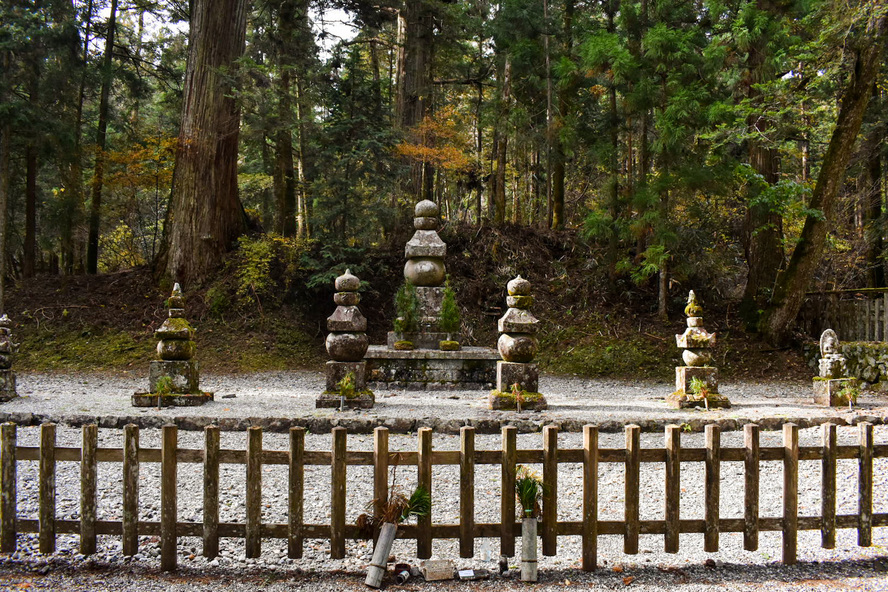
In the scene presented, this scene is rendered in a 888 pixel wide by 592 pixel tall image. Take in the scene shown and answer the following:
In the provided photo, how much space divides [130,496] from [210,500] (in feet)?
1.50

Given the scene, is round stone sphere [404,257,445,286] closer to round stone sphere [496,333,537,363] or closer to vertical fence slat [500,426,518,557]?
round stone sphere [496,333,537,363]

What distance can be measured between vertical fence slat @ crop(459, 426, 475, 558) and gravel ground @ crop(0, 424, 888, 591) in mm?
Result: 201

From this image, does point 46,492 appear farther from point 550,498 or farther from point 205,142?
point 205,142

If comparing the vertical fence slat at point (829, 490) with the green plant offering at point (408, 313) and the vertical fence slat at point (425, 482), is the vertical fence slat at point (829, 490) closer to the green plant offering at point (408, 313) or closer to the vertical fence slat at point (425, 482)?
the vertical fence slat at point (425, 482)

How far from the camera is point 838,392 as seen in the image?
824cm

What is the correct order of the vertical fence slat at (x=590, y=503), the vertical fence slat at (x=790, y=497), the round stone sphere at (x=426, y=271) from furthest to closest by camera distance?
the round stone sphere at (x=426, y=271) → the vertical fence slat at (x=790, y=497) → the vertical fence slat at (x=590, y=503)

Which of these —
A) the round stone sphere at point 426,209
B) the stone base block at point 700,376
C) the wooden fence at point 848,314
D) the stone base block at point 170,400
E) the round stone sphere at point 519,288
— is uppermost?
the round stone sphere at point 426,209

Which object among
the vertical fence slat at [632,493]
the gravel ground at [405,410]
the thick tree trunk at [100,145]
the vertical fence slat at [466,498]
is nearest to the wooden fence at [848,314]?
the gravel ground at [405,410]

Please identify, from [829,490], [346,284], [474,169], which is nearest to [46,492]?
[829,490]

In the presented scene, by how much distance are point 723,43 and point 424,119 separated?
712cm

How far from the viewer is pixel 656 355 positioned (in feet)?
42.5

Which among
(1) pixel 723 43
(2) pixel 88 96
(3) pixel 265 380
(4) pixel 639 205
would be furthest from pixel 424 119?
(2) pixel 88 96

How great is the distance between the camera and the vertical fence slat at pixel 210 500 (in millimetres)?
3289

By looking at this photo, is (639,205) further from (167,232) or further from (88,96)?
(88,96)
